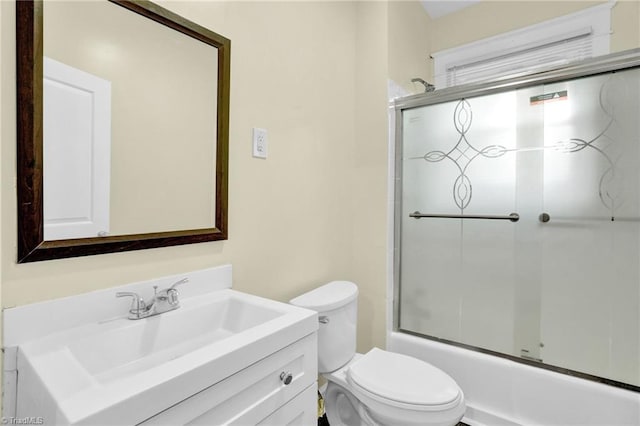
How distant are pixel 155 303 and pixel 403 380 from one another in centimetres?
101

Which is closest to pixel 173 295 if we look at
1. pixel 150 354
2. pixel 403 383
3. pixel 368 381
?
pixel 150 354

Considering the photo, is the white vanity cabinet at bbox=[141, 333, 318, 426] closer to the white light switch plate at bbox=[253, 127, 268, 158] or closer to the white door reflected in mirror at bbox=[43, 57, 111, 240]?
the white door reflected in mirror at bbox=[43, 57, 111, 240]

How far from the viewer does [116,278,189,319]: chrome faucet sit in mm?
979

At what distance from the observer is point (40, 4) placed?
2.70 feet

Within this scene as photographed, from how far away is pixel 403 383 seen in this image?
136cm

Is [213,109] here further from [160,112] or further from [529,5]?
[529,5]

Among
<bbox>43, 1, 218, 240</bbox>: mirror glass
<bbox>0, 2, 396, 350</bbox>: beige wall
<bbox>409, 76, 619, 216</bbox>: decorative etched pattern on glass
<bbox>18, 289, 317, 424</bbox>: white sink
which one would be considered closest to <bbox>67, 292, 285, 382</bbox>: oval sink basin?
<bbox>18, 289, 317, 424</bbox>: white sink

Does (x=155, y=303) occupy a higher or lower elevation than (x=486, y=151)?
lower

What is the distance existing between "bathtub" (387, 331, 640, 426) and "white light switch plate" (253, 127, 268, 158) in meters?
1.41

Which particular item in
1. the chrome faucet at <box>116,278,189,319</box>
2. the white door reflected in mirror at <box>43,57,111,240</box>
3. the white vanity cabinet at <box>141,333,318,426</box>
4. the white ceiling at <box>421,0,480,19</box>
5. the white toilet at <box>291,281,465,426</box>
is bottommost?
the white toilet at <box>291,281,465,426</box>

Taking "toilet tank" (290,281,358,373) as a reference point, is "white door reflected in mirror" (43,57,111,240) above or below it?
above

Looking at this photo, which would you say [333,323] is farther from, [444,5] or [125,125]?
[444,5]

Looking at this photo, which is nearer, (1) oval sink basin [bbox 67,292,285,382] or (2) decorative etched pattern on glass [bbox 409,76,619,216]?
(1) oval sink basin [bbox 67,292,285,382]

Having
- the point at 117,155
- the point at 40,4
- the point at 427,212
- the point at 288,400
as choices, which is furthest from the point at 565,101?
the point at 40,4
